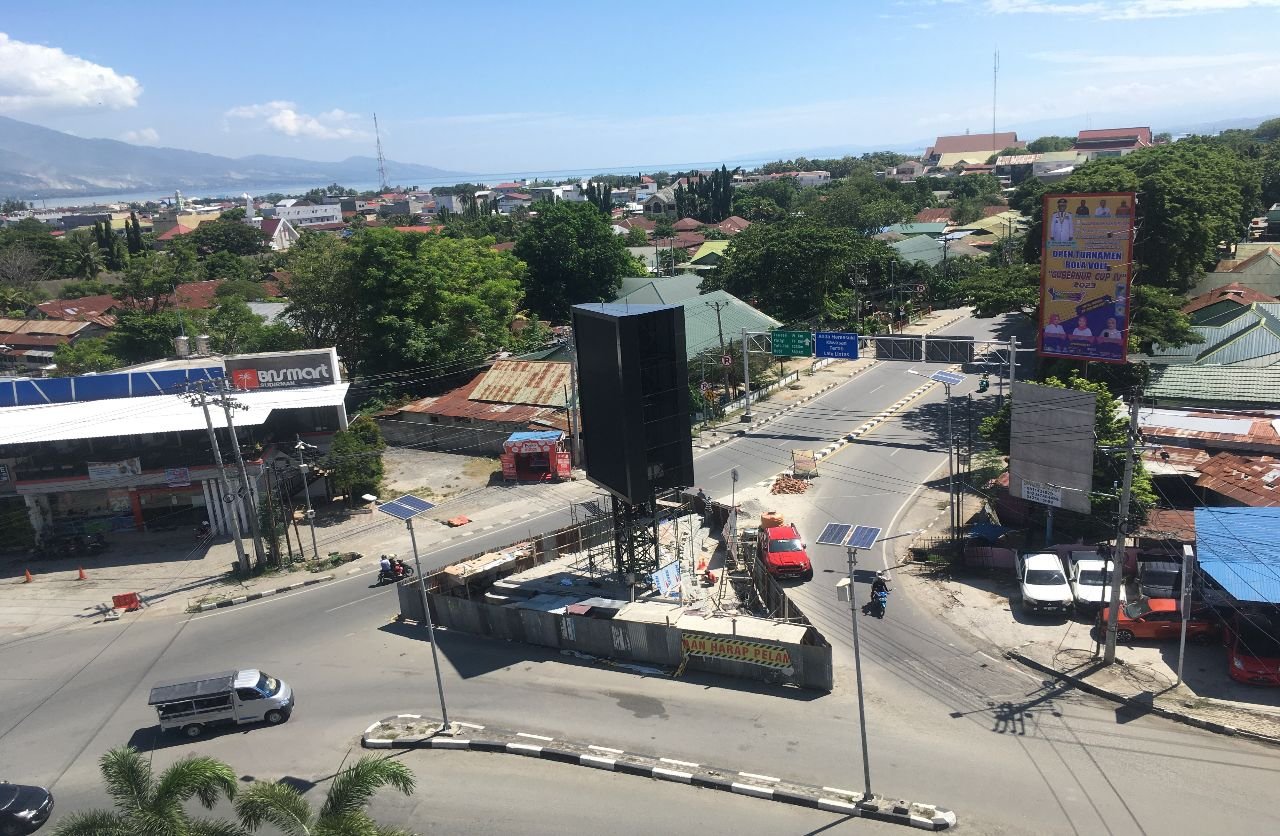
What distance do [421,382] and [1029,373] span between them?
32558mm

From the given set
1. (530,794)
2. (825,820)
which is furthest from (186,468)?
(825,820)

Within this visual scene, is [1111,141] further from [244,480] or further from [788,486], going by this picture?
[244,480]

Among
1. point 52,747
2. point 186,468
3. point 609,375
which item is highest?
point 609,375

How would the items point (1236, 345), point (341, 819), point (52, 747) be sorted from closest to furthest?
point (341, 819) → point (52, 747) → point (1236, 345)

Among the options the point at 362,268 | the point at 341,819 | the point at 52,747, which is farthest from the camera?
the point at 362,268

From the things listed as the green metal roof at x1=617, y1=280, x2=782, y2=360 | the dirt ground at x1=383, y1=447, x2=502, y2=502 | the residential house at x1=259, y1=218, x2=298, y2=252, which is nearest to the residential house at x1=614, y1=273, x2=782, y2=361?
the green metal roof at x1=617, y1=280, x2=782, y2=360

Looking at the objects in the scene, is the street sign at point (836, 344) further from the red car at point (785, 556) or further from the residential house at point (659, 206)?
the residential house at point (659, 206)

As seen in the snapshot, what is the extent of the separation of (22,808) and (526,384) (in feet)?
92.8

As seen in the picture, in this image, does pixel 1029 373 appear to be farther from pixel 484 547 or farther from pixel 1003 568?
pixel 484 547

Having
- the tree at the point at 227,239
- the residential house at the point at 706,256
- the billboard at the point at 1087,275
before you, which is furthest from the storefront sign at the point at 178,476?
the tree at the point at 227,239

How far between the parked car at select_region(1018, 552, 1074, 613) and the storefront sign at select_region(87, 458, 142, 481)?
3022cm

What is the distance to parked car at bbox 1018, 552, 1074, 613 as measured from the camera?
2089cm

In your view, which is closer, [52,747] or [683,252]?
[52,747]

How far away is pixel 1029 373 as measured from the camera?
43719 millimetres
